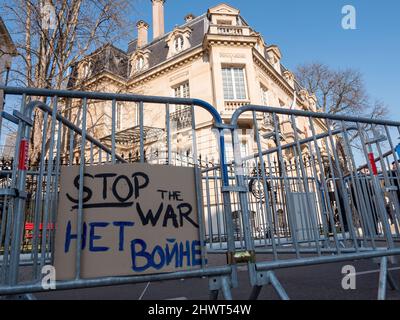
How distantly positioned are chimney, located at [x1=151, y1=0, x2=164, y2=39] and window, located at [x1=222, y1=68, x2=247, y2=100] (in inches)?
430

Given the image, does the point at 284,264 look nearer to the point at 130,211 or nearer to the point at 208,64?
the point at 130,211

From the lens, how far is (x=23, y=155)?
1933mm

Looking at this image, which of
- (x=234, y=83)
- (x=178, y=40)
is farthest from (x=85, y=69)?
(x=178, y=40)

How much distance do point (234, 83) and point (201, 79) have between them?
2266 millimetres

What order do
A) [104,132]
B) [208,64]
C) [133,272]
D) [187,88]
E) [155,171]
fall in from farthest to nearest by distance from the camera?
1. [187,88]
2. [208,64]
3. [104,132]
4. [155,171]
5. [133,272]

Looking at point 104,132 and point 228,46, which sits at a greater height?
point 228,46

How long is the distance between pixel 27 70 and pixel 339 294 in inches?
554

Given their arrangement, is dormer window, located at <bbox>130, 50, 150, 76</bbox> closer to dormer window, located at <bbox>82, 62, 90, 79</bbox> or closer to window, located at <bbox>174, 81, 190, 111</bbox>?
window, located at <bbox>174, 81, 190, 111</bbox>

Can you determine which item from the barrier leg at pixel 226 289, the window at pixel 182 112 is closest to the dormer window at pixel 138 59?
the window at pixel 182 112

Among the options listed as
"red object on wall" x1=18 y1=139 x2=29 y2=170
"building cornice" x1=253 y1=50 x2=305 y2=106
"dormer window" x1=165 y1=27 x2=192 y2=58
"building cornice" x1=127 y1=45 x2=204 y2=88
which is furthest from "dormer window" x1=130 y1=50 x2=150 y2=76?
"red object on wall" x1=18 y1=139 x2=29 y2=170

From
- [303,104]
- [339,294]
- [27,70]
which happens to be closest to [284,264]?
[339,294]

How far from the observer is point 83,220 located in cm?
188

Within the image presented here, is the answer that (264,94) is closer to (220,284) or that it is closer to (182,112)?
(182,112)

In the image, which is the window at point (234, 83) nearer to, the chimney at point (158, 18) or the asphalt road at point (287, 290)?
the chimney at point (158, 18)
